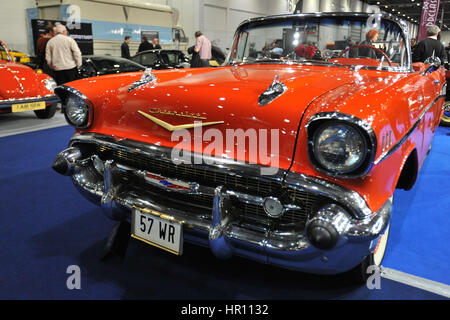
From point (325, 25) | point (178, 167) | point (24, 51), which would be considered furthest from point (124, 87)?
point (24, 51)

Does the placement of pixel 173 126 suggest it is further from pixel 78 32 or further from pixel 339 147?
pixel 78 32

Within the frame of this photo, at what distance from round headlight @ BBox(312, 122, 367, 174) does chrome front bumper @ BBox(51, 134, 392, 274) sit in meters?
0.08

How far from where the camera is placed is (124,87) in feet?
6.44

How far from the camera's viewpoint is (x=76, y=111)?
202 cm

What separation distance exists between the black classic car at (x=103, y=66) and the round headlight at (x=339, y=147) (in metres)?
6.37

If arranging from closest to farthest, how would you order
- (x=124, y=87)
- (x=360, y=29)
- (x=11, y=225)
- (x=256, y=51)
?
(x=124, y=87)
(x=11, y=225)
(x=360, y=29)
(x=256, y=51)

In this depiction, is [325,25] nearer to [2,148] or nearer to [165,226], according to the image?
[165,226]

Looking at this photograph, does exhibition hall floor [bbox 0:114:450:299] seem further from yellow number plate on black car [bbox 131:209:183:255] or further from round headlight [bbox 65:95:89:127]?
round headlight [bbox 65:95:89:127]

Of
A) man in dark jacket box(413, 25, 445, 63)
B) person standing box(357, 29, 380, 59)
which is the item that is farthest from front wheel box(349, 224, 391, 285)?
man in dark jacket box(413, 25, 445, 63)

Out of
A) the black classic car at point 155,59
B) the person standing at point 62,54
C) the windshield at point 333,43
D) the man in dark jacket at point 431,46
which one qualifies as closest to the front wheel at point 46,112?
the person standing at point 62,54

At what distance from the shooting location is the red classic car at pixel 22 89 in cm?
501

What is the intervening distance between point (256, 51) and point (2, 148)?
3.26 meters

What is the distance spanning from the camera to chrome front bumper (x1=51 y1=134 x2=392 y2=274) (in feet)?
4.38
